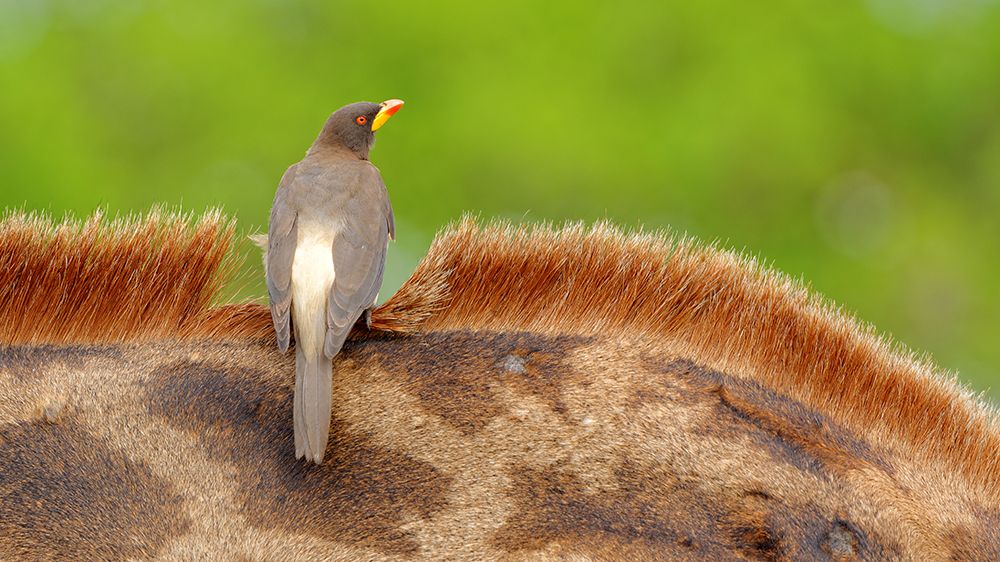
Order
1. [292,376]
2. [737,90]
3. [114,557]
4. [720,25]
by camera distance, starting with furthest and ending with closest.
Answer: [720,25] < [737,90] < [292,376] < [114,557]

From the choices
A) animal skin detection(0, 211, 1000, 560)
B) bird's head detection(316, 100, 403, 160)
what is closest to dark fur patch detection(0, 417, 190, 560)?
animal skin detection(0, 211, 1000, 560)

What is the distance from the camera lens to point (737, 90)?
1100 cm

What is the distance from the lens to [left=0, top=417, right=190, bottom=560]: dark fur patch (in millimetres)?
2900

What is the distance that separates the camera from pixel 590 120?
1109 cm

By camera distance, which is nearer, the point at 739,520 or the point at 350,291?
the point at 739,520

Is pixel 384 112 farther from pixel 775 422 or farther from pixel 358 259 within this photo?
pixel 775 422

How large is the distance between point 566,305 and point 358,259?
67cm

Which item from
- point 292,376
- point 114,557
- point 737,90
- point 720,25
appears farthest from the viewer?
point 720,25

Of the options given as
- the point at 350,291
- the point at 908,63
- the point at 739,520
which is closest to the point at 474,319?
the point at 350,291

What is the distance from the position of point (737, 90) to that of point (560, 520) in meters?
8.58

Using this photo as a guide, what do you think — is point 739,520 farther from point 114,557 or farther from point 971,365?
point 971,365

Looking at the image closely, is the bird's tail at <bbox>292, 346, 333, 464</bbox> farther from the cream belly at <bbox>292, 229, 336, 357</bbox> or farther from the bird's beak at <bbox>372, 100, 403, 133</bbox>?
the bird's beak at <bbox>372, 100, 403, 133</bbox>

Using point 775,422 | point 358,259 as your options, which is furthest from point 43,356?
point 775,422

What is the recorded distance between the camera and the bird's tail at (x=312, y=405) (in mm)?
2975
